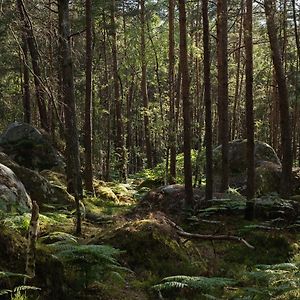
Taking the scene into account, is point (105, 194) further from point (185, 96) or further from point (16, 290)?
point (16, 290)

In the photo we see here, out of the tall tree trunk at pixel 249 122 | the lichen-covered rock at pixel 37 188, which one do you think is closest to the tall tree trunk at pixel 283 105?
the tall tree trunk at pixel 249 122

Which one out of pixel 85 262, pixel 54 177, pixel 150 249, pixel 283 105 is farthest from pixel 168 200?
pixel 85 262

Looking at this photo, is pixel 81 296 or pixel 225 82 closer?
pixel 81 296

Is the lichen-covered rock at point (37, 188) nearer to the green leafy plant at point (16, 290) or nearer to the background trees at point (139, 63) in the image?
the background trees at point (139, 63)

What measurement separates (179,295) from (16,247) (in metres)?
2.55

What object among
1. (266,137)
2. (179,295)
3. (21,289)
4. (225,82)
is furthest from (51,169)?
(266,137)

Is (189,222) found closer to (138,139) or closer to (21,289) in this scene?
(21,289)

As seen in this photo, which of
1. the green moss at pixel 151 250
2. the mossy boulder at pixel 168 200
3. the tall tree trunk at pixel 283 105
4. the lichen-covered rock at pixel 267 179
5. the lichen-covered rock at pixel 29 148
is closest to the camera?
the green moss at pixel 151 250

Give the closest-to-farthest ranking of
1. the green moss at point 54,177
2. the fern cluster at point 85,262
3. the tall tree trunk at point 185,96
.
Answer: the fern cluster at point 85,262 < the tall tree trunk at point 185,96 < the green moss at point 54,177

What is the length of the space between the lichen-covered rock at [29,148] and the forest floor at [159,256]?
579 cm

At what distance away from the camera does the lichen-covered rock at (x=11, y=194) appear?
952 centimetres

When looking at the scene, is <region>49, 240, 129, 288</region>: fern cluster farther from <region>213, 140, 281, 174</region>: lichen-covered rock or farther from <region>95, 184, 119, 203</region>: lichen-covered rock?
<region>213, 140, 281, 174</region>: lichen-covered rock

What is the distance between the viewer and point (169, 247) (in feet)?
25.2

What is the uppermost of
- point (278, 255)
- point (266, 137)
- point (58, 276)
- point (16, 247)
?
point (266, 137)
